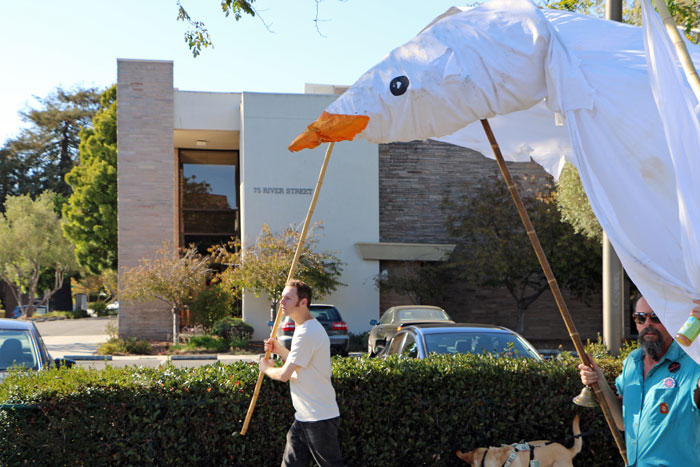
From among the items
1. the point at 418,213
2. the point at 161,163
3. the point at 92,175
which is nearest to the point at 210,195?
the point at 161,163

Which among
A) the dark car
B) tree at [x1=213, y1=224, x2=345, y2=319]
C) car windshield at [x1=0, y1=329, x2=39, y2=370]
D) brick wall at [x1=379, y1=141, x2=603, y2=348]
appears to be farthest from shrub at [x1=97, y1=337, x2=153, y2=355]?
car windshield at [x1=0, y1=329, x2=39, y2=370]

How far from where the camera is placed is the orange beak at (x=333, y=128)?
13.5 feet

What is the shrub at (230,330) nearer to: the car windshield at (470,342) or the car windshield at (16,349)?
the car windshield at (16,349)

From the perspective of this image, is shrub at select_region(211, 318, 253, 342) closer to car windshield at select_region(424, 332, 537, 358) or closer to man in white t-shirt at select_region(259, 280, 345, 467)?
car windshield at select_region(424, 332, 537, 358)

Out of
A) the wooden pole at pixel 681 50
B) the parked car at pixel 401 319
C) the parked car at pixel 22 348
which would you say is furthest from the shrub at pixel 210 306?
the wooden pole at pixel 681 50

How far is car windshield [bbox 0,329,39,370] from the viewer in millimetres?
8011

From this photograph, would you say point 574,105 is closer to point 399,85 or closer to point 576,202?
point 399,85

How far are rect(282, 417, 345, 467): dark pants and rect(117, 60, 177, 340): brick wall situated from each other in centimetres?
2111

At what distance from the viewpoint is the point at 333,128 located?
4.21m

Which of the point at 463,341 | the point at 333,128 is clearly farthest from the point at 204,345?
the point at 333,128

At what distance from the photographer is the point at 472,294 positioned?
90.1 feet

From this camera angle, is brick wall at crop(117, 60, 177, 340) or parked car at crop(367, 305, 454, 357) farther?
brick wall at crop(117, 60, 177, 340)

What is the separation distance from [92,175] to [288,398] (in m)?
29.9

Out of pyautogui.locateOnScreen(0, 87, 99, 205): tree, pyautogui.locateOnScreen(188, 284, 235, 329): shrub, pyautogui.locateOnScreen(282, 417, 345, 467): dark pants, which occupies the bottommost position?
pyautogui.locateOnScreen(188, 284, 235, 329): shrub
